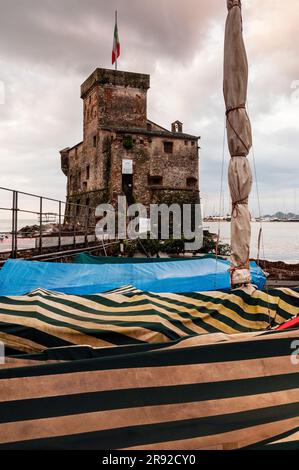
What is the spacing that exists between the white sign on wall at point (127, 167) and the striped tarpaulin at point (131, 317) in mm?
29241

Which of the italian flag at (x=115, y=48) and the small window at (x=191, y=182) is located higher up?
the italian flag at (x=115, y=48)

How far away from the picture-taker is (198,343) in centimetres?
310

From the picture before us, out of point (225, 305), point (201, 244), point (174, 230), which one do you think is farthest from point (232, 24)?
point (174, 230)

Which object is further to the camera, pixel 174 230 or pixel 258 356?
pixel 174 230

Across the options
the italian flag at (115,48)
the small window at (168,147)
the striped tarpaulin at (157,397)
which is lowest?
the striped tarpaulin at (157,397)

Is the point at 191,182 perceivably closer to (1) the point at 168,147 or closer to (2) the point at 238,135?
(1) the point at 168,147

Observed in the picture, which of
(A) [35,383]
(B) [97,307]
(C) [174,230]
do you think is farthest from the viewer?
(C) [174,230]

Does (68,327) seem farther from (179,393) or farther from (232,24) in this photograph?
(232,24)

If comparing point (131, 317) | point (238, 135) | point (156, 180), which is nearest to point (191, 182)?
point (156, 180)

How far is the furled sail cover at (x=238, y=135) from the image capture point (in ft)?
18.3

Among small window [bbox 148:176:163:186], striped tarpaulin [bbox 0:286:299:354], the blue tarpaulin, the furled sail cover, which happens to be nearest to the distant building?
small window [bbox 148:176:163:186]

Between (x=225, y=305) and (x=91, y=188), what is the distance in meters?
33.4
